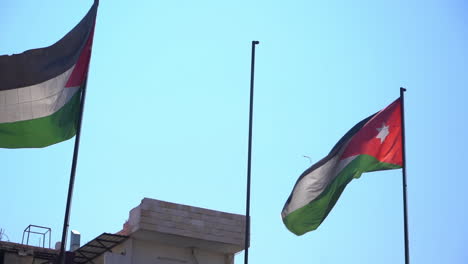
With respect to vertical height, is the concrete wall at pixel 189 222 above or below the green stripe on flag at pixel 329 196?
above

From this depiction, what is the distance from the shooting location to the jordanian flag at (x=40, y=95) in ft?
65.5

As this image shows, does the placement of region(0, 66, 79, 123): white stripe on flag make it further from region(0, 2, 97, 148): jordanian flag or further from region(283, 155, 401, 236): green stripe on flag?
A: region(283, 155, 401, 236): green stripe on flag

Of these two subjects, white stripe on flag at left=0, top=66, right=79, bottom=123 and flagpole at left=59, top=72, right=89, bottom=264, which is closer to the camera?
flagpole at left=59, top=72, right=89, bottom=264

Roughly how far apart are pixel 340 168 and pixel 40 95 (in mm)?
8040

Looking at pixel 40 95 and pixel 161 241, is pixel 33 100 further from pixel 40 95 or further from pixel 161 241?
pixel 161 241

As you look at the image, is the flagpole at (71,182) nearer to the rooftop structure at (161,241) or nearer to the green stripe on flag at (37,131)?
the green stripe on flag at (37,131)

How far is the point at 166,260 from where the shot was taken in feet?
114

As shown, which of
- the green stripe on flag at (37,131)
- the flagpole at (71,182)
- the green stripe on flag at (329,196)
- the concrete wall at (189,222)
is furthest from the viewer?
the concrete wall at (189,222)

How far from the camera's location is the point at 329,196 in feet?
77.7

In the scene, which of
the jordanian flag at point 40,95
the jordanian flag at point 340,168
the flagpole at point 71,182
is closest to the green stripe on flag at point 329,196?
the jordanian flag at point 340,168

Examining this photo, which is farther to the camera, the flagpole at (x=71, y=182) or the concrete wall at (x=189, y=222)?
the concrete wall at (x=189, y=222)

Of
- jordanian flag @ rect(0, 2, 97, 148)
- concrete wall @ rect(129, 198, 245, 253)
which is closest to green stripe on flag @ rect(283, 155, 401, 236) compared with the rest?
jordanian flag @ rect(0, 2, 97, 148)

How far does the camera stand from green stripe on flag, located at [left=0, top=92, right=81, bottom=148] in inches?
784

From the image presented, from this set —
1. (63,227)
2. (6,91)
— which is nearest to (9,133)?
(6,91)
